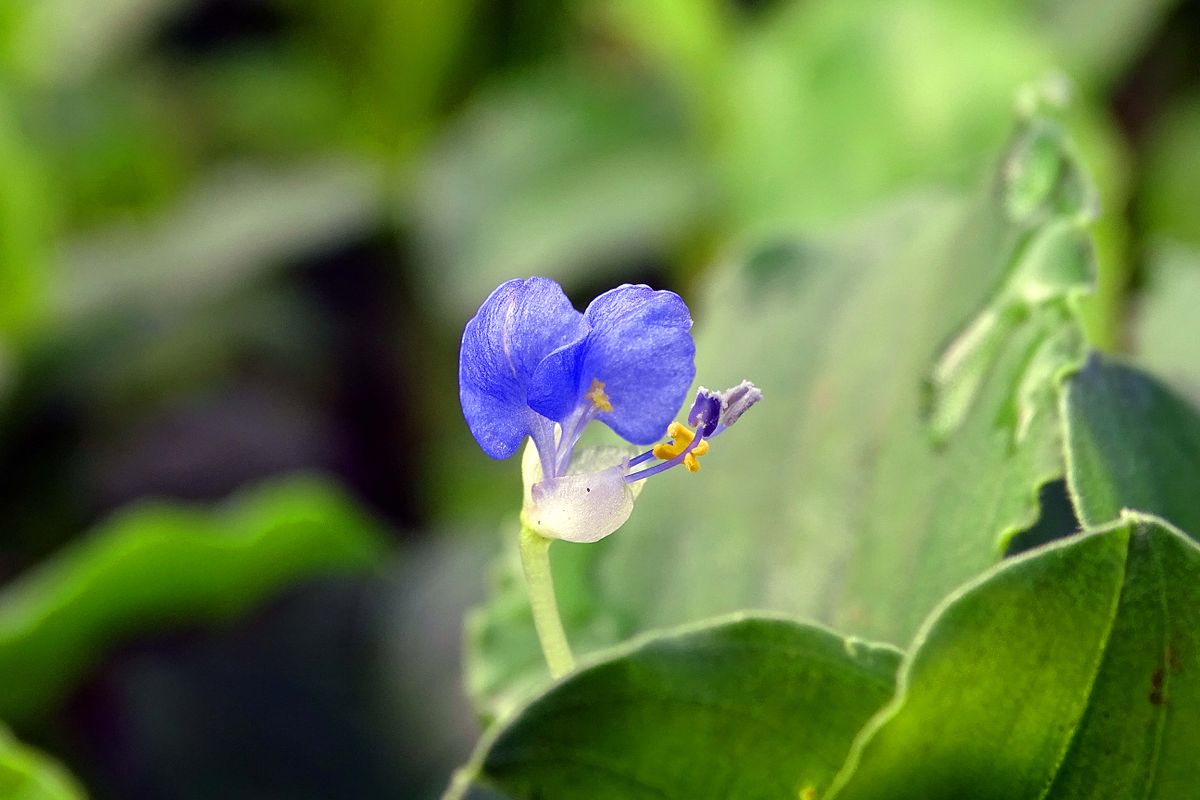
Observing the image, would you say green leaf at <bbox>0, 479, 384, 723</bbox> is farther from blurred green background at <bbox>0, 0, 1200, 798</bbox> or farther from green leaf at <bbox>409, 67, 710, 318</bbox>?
green leaf at <bbox>409, 67, 710, 318</bbox>

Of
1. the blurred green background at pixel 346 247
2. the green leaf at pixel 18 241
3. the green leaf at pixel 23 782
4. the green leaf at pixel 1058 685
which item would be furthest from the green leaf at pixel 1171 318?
the green leaf at pixel 18 241

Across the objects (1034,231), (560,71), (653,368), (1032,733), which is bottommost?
(1032,733)

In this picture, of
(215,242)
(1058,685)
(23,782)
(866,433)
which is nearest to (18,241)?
(215,242)

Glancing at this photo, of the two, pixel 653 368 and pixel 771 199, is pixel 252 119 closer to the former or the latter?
pixel 771 199

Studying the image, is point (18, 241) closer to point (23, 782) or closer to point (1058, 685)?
point (23, 782)

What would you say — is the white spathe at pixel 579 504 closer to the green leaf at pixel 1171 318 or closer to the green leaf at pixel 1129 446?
the green leaf at pixel 1129 446

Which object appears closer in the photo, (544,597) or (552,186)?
(544,597)

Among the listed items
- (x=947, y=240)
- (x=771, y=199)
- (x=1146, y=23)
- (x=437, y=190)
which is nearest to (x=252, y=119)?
(x=437, y=190)
